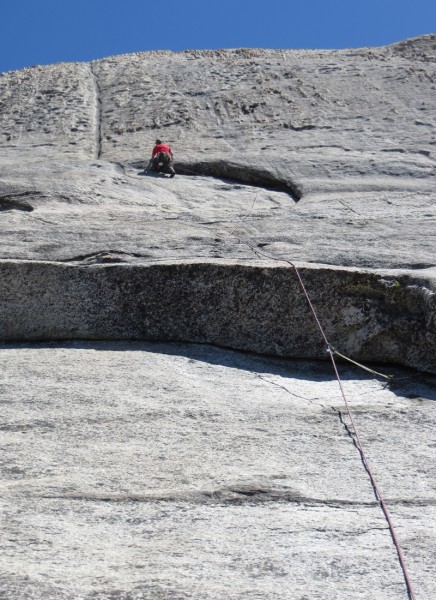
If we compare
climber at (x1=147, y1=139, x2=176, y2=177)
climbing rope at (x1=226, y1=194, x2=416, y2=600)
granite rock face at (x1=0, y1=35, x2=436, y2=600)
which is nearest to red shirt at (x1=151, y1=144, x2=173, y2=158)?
climber at (x1=147, y1=139, x2=176, y2=177)

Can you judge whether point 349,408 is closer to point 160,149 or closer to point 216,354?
point 216,354

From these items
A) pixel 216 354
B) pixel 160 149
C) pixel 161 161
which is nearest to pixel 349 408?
pixel 216 354

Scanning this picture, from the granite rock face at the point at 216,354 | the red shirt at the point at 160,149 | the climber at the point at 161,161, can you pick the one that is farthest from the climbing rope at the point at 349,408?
the red shirt at the point at 160,149

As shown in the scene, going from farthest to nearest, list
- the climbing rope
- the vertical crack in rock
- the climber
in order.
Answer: the vertical crack in rock < the climber < the climbing rope

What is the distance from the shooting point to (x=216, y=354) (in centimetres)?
538

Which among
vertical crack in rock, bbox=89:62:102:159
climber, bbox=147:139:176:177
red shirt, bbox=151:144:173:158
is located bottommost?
climber, bbox=147:139:176:177

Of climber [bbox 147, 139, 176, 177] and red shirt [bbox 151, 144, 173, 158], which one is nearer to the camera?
climber [bbox 147, 139, 176, 177]

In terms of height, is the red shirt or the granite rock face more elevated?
the red shirt

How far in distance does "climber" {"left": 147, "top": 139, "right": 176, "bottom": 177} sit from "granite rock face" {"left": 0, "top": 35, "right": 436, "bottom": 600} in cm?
13

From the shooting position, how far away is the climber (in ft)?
29.2

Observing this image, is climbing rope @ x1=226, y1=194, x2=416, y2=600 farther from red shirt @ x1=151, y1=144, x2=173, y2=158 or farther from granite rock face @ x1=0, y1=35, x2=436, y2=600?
red shirt @ x1=151, y1=144, x2=173, y2=158

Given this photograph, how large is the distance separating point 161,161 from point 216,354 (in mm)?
4056

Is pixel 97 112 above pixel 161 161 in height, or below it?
above

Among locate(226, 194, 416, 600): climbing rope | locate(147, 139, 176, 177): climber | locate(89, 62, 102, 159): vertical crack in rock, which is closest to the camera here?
locate(226, 194, 416, 600): climbing rope
